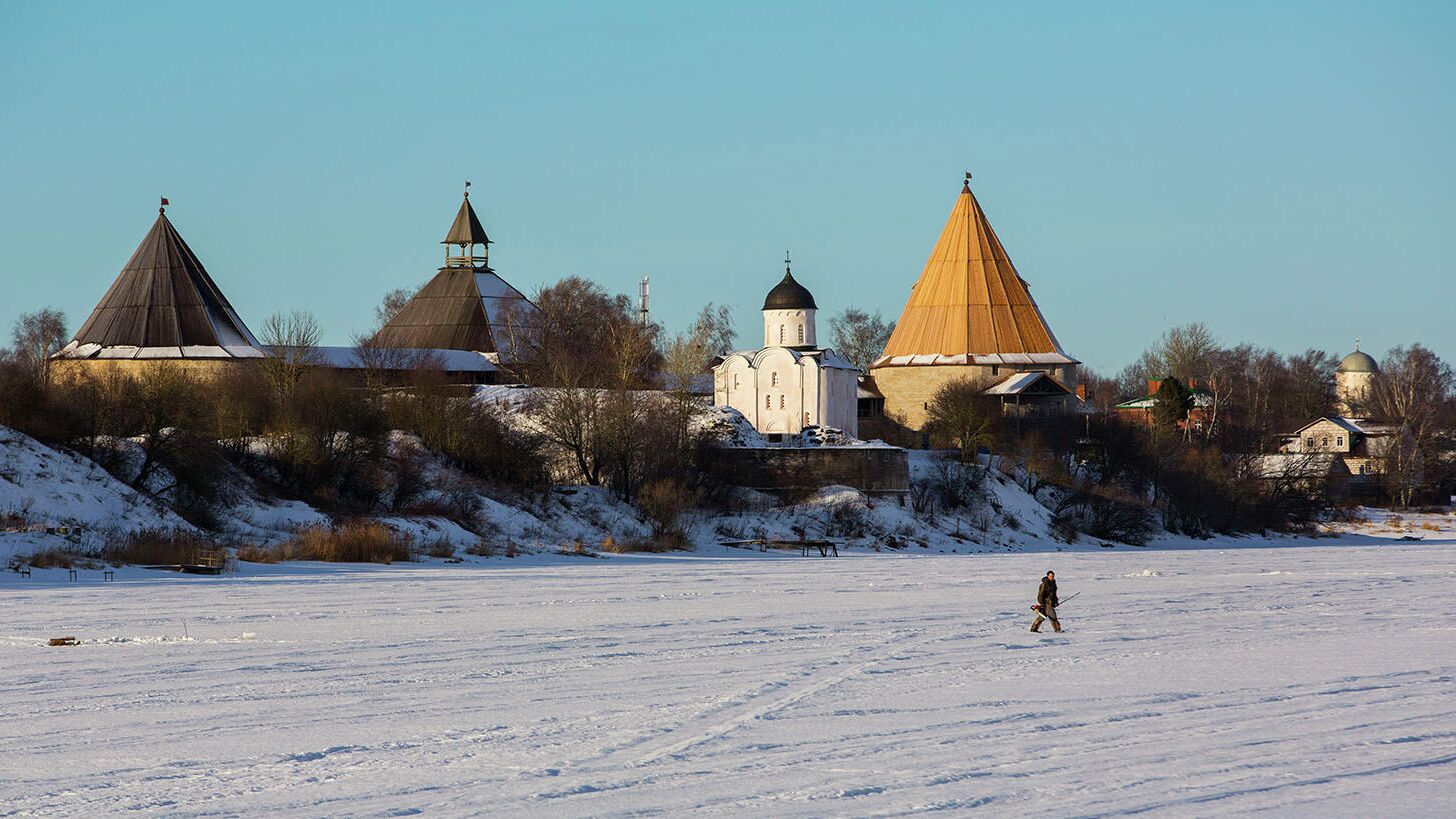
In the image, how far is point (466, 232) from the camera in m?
48.8

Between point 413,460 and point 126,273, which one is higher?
point 126,273

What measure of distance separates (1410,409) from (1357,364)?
107 ft

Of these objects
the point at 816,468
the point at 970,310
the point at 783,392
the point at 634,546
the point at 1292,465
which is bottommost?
the point at 634,546

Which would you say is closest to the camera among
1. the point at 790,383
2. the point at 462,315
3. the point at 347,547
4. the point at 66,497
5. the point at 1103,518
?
the point at 347,547

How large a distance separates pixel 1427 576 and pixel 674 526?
12.1 metres

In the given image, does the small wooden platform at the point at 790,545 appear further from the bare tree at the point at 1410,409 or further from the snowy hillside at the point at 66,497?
the bare tree at the point at 1410,409

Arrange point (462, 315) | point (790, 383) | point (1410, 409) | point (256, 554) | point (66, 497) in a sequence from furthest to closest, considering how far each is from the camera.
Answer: point (1410, 409) → point (462, 315) → point (790, 383) → point (66, 497) → point (256, 554)

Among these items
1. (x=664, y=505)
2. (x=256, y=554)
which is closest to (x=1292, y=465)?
(x=664, y=505)

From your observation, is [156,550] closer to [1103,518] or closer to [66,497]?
[66,497]

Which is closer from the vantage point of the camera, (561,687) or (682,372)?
(561,687)

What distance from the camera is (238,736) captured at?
27.0 feet

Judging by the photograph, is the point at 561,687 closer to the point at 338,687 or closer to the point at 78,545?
the point at 338,687

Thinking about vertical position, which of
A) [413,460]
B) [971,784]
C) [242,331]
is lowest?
[971,784]

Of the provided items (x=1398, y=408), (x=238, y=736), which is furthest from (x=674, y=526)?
(x=1398, y=408)
